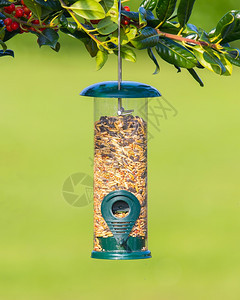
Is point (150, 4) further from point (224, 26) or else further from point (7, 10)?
point (7, 10)

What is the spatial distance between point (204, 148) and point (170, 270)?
4282 mm

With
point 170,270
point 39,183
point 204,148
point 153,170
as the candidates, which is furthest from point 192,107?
point 170,270

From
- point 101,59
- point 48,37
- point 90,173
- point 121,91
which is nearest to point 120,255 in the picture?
point 121,91

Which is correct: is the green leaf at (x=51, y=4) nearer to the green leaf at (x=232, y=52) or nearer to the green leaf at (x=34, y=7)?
the green leaf at (x=34, y=7)

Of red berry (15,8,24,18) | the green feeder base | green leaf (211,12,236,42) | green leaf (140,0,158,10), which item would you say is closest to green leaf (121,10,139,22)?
green leaf (140,0,158,10)

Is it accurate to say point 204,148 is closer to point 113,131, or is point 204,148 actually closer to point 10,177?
point 10,177

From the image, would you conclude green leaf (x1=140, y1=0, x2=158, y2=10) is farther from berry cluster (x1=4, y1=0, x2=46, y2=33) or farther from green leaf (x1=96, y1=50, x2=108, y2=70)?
berry cluster (x1=4, y1=0, x2=46, y2=33)

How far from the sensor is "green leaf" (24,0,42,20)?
251 cm

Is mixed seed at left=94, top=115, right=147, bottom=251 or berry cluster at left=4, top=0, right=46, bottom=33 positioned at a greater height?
berry cluster at left=4, top=0, right=46, bottom=33

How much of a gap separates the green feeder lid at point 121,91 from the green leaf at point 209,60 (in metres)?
0.47

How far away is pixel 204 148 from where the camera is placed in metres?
13.9

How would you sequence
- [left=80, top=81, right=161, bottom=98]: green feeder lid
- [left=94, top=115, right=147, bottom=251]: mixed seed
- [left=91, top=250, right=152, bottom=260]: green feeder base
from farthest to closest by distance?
[left=94, top=115, right=147, bottom=251]: mixed seed → [left=91, top=250, right=152, bottom=260]: green feeder base → [left=80, top=81, right=161, bottom=98]: green feeder lid

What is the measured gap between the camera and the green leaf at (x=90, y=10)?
2.40 m

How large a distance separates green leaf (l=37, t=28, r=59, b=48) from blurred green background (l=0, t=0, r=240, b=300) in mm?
6578
